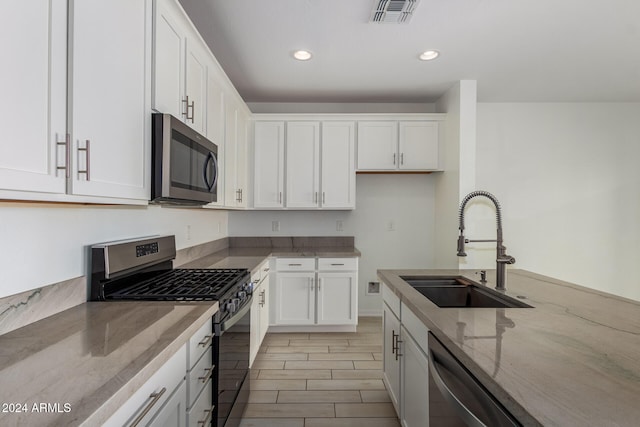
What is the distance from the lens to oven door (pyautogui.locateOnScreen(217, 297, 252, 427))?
1478mm

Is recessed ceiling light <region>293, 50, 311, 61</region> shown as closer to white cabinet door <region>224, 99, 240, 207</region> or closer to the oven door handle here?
white cabinet door <region>224, 99, 240, 207</region>

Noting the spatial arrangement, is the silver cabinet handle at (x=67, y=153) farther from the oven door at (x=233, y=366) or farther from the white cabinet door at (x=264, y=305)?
the white cabinet door at (x=264, y=305)

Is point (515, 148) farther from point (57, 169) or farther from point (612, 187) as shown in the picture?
point (57, 169)

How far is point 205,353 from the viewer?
52.8 inches

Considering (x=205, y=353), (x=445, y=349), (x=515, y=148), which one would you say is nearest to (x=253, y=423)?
(x=205, y=353)

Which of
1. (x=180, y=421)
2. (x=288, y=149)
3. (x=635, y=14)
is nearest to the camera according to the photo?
(x=180, y=421)

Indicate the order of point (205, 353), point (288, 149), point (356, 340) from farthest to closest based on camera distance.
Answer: point (288, 149) → point (356, 340) → point (205, 353)

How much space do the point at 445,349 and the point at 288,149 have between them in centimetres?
280

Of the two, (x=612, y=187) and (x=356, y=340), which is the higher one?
(x=612, y=187)

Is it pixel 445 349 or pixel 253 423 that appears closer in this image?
pixel 445 349

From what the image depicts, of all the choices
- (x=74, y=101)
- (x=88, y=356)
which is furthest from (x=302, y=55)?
(x=88, y=356)

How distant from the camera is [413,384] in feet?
5.16

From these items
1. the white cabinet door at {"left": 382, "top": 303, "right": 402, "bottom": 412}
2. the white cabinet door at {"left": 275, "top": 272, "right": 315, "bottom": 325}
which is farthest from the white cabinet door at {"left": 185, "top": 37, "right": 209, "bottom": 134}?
the white cabinet door at {"left": 275, "top": 272, "right": 315, "bottom": 325}

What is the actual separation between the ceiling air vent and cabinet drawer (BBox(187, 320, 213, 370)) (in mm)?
2016
